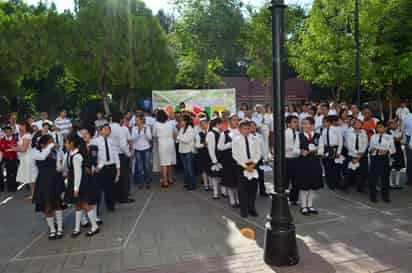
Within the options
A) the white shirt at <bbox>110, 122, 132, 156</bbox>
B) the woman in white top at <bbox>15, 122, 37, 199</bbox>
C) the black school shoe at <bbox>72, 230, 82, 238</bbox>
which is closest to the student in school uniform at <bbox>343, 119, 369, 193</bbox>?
the white shirt at <bbox>110, 122, 132, 156</bbox>

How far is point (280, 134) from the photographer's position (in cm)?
451

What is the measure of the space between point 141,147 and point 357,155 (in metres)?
5.02

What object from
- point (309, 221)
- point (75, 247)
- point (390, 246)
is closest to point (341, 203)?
point (309, 221)

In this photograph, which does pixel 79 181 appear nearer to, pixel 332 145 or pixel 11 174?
pixel 11 174

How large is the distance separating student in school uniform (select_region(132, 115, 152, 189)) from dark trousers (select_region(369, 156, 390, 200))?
17.0 feet

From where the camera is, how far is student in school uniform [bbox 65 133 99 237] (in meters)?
5.69

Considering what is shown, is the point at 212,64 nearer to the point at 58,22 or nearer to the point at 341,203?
the point at 58,22

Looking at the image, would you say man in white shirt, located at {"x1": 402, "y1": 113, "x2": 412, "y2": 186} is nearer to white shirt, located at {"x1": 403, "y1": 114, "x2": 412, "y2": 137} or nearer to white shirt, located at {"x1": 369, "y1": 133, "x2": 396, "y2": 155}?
white shirt, located at {"x1": 403, "y1": 114, "x2": 412, "y2": 137}

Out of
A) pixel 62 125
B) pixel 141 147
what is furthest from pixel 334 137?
pixel 62 125

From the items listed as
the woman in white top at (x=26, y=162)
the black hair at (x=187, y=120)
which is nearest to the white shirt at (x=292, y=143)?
the black hair at (x=187, y=120)

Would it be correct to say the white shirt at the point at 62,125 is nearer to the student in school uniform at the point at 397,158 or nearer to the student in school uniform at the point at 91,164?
the student in school uniform at the point at 91,164

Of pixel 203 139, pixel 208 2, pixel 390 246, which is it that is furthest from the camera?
pixel 208 2

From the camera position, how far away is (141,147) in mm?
9070

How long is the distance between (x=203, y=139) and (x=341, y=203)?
131 inches
